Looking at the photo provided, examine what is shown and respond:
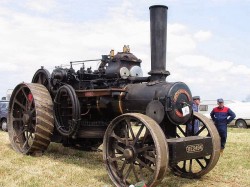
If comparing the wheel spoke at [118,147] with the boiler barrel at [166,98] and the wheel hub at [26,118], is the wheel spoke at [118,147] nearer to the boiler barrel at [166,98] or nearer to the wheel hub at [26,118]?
the boiler barrel at [166,98]

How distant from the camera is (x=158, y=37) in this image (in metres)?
6.07

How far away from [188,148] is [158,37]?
191cm

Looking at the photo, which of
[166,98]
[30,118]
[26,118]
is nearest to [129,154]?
[166,98]

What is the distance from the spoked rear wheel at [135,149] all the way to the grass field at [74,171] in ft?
1.19

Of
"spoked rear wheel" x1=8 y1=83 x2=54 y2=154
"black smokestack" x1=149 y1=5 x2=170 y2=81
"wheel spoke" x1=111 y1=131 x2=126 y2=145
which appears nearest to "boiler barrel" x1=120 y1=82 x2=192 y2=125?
"black smokestack" x1=149 y1=5 x2=170 y2=81

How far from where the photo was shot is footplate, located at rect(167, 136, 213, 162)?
16.9ft

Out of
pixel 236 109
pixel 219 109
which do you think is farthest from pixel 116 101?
pixel 236 109

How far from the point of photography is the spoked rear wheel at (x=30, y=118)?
7359mm

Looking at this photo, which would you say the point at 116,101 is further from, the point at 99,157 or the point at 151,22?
the point at 99,157

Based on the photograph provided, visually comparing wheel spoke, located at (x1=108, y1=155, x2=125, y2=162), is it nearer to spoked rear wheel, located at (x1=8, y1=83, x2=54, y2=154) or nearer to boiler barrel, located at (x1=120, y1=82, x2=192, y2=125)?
boiler barrel, located at (x1=120, y1=82, x2=192, y2=125)

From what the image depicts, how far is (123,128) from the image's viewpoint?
19.0 feet

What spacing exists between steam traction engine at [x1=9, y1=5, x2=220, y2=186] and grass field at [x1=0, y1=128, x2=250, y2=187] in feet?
0.86

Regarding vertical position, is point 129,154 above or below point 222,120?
below

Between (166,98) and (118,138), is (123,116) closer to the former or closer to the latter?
(118,138)
